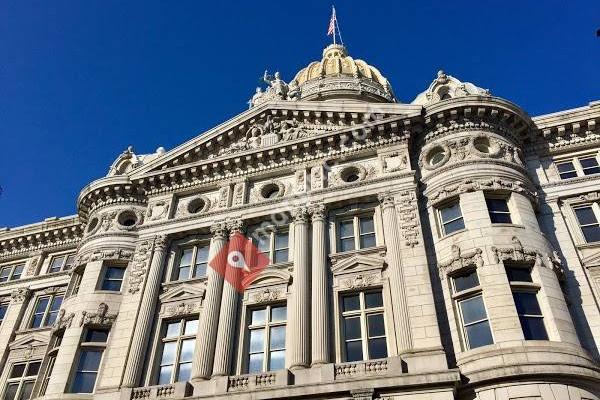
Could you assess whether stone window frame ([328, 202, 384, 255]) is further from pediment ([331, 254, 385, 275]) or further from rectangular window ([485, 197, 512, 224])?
rectangular window ([485, 197, 512, 224])

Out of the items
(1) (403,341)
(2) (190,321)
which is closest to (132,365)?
(2) (190,321)

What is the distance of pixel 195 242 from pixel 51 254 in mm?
12522

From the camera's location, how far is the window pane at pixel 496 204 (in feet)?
75.0

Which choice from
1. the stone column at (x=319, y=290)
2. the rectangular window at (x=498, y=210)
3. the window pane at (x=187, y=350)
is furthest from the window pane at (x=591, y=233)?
the window pane at (x=187, y=350)

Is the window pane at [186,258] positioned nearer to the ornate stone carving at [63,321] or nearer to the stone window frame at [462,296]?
the ornate stone carving at [63,321]

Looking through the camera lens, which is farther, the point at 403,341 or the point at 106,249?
the point at 106,249

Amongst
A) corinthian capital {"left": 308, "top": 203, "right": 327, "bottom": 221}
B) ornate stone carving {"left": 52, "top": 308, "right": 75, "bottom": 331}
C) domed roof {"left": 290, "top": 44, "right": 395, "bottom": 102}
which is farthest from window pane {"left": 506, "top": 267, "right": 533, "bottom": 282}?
domed roof {"left": 290, "top": 44, "right": 395, "bottom": 102}

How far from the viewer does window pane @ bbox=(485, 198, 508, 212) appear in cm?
2286

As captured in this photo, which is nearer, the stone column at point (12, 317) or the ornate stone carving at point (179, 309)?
the ornate stone carving at point (179, 309)

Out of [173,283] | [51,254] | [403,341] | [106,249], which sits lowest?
[403,341]

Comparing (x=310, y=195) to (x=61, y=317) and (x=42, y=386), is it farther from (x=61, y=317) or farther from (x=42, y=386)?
(x=42, y=386)

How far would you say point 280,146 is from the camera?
2803 cm

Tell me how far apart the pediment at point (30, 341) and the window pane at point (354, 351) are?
58.7 feet

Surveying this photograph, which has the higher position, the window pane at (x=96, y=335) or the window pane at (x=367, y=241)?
the window pane at (x=367, y=241)
